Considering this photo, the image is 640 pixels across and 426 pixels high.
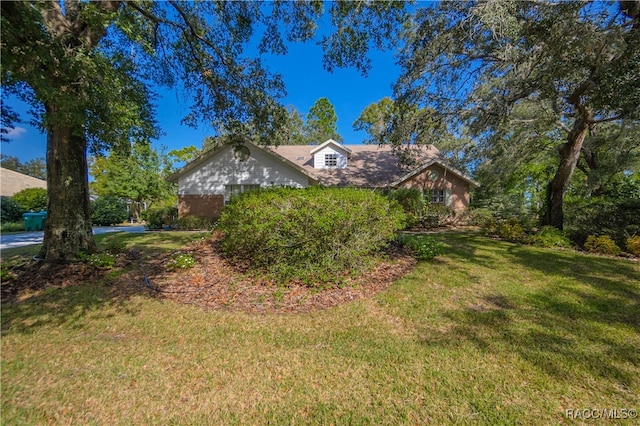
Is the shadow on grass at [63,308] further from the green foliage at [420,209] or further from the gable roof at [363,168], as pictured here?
the green foliage at [420,209]

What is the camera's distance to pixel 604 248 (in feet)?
24.9

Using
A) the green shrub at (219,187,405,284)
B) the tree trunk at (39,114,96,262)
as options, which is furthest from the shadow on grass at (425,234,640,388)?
the tree trunk at (39,114,96,262)

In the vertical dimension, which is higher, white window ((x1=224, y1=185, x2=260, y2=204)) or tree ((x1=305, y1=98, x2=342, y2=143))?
tree ((x1=305, y1=98, x2=342, y2=143))

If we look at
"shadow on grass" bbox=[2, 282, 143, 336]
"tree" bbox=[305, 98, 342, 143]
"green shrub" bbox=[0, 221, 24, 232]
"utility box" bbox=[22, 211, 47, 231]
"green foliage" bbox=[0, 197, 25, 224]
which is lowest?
"shadow on grass" bbox=[2, 282, 143, 336]

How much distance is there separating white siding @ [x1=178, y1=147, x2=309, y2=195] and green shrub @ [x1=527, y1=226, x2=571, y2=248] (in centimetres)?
1150

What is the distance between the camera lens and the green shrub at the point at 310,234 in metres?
5.13

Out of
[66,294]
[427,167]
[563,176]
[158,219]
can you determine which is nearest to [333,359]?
[66,294]

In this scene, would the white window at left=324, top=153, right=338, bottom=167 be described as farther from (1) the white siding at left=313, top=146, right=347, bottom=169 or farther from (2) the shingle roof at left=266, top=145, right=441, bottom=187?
(2) the shingle roof at left=266, top=145, right=441, bottom=187

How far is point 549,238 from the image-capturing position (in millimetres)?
8766

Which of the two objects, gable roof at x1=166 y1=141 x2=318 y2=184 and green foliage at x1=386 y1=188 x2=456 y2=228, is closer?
gable roof at x1=166 y1=141 x2=318 y2=184

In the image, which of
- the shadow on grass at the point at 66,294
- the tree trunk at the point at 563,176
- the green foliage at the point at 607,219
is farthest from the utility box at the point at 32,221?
the green foliage at the point at 607,219

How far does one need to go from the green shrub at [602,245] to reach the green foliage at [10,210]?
1321 inches

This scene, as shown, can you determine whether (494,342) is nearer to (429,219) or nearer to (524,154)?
(429,219)

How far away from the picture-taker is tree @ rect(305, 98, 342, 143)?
3506cm
